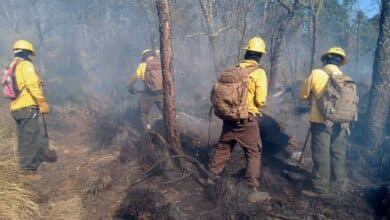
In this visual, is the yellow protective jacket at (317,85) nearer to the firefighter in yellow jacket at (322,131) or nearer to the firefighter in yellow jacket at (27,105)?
the firefighter in yellow jacket at (322,131)

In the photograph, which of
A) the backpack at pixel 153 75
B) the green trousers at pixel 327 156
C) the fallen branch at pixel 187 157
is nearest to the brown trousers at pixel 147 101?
the backpack at pixel 153 75

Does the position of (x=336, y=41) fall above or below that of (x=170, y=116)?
above

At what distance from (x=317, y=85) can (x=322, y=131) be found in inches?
28.8

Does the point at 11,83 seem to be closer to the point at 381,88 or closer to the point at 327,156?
the point at 327,156

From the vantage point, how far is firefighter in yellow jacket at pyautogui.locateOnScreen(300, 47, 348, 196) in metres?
5.36

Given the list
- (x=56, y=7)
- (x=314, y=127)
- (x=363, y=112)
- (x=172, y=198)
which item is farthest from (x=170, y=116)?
(x=56, y=7)

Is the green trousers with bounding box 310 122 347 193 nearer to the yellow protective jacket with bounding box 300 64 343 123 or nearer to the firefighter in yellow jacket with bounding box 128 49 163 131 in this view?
the yellow protective jacket with bounding box 300 64 343 123

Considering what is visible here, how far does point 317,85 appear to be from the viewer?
5.40 meters

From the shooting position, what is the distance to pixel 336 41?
2262 cm

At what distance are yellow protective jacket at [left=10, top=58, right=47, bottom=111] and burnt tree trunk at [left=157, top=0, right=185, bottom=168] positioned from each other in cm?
251

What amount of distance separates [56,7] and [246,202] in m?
21.6

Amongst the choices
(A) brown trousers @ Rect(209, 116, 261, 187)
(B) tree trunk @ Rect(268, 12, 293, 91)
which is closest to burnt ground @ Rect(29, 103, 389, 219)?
(A) brown trousers @ Rect(209, 116, 261, 187)

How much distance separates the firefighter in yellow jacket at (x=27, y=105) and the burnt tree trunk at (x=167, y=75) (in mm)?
2506

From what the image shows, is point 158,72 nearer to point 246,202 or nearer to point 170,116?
point 170,116
